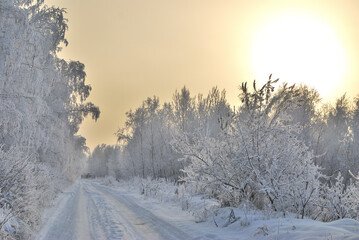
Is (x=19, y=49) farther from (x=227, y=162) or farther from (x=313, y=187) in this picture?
(x=313, y=187)

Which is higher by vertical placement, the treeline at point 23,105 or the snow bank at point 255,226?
the treeline at point 23,105

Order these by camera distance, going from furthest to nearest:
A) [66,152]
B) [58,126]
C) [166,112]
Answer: [166,112] → [66,152] → [58,126]

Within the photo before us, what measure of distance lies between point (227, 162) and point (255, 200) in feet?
4.80

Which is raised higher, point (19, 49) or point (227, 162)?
point (19, 49)

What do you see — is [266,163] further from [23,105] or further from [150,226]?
[23,105]

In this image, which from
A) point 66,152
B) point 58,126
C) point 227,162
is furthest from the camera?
point 66,152

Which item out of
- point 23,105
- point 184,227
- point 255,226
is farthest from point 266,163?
point 23,105

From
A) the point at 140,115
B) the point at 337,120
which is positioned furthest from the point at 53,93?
the point at 337,120

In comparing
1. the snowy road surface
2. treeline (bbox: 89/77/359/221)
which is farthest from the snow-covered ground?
treeline (bbox: 89/77/359/221)

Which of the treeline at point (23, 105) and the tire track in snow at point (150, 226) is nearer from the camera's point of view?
the tire track in snow at point (150, 226)

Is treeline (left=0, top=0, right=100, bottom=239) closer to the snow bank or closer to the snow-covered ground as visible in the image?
the snow-covered ground

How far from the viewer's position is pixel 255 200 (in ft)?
29.8

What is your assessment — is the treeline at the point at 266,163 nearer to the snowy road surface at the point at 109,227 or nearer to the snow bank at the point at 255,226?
the snow bank at the point at 255,226

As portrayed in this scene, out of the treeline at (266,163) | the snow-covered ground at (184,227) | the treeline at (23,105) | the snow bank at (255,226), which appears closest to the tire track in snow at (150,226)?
the snow-covered ground at (184,227)
